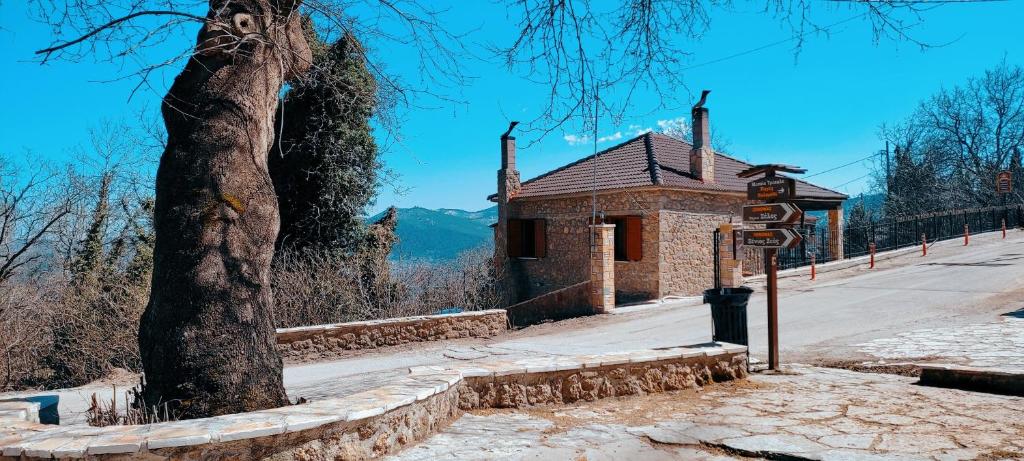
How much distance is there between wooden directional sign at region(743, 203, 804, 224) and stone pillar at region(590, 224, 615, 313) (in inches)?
345

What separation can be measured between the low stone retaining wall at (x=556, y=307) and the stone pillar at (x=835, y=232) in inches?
448

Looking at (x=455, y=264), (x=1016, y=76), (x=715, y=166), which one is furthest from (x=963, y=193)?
(x=455, y=264)

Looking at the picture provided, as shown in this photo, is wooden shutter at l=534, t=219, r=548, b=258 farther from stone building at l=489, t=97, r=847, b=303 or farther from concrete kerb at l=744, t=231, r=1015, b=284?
concrete kerb at l=744, t=231, r=1015, b=284

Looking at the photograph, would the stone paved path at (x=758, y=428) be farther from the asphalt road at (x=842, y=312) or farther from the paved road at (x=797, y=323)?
the asphalt road at (x=842, y=312)

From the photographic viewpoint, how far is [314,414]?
11.8 ft

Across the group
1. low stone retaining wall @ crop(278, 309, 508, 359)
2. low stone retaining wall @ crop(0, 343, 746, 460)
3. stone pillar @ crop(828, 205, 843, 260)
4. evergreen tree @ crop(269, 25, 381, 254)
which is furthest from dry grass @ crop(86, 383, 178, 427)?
stone pillar @ crop(828, 205, 843, 260)

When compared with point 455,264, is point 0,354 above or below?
below

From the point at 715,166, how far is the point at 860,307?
8653 millimetres

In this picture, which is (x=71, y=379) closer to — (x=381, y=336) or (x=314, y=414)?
(x=381, y=336)

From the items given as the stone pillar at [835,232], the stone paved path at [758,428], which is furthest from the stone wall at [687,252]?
the stone paved path at [758,428]

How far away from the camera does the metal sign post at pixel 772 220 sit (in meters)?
7.22

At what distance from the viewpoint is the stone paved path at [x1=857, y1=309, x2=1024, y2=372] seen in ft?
24.2

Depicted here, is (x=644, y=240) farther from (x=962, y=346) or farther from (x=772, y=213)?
(x=772, y=213)

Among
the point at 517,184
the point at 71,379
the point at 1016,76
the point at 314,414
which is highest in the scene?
the point at 1016,76
